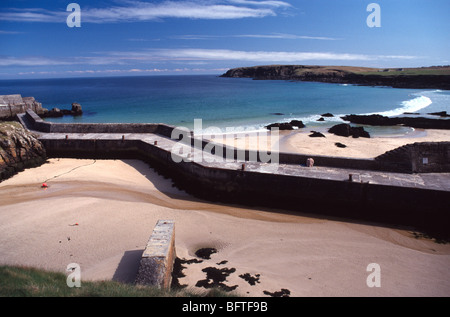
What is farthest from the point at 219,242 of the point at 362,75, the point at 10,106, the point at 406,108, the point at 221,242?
the point at 362,75

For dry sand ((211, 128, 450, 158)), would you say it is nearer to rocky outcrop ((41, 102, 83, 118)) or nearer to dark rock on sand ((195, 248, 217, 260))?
dark rock on sand ((195, 248, 217, 260))

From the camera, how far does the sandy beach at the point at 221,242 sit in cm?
587

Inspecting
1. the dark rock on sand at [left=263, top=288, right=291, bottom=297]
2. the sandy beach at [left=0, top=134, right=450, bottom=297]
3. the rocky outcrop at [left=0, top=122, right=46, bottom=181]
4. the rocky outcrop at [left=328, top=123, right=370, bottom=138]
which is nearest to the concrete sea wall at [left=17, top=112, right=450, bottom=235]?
the sandy beach at [left=0, top=134, right=450, bottom=297]

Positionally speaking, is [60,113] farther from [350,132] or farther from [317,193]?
[317,193]

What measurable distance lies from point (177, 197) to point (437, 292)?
6969 mm

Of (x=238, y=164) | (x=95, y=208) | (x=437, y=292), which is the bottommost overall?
(x=437, y=292)

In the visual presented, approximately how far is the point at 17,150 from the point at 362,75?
105211 millimetres

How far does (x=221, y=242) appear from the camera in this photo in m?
7.28

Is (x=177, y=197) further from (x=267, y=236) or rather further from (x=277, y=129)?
(x=277, y=129)

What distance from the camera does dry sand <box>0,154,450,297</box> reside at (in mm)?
5875

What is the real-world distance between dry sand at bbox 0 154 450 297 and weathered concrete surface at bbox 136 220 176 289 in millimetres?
603

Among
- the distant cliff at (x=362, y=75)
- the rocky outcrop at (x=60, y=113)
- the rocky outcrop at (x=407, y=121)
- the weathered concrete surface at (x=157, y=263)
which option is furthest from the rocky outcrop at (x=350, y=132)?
the distant cliff at (x=362, y=75)
